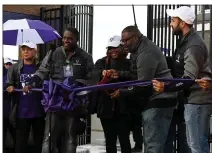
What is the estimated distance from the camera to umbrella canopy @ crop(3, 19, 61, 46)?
6676 mm

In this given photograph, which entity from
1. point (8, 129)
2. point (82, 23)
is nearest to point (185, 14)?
point (8, 129)

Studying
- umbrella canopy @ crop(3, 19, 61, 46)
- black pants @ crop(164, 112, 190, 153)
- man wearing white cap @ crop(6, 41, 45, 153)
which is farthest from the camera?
umbrella canopy @ crop(3, 19, 61, 46)

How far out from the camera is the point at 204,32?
5.73 metres

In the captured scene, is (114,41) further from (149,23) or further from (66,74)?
(149,23)

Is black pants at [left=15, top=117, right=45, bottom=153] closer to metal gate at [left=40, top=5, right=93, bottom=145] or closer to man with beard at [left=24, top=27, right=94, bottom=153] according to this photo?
man with beard at [left=24, top=27, right=94, bottom=153]

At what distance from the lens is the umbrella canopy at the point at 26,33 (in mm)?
6676

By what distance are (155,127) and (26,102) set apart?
1.73 meters

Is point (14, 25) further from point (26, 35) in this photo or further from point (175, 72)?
point (175, 72)

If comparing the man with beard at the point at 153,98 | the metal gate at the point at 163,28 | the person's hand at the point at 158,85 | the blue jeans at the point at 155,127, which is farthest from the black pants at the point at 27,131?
the metal gate at the point at 163,28

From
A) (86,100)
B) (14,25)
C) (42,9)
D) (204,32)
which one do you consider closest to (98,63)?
(86,100)

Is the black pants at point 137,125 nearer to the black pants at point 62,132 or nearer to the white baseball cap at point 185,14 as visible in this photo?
the black pants at point 62,132

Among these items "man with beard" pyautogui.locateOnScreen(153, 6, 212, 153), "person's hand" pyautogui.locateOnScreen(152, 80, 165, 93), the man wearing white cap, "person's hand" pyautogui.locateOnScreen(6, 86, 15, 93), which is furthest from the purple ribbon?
"man with beard" pyautogui.locateOnScreen(153, 6, 212, 153)

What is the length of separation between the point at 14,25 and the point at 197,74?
142 inches

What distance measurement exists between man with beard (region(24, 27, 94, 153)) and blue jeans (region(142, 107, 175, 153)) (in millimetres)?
848
